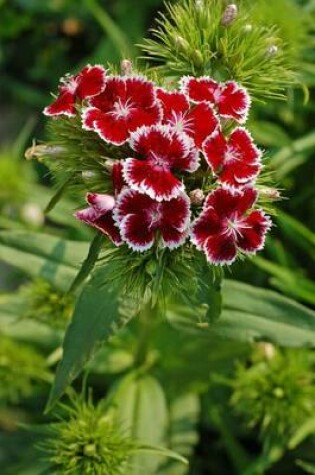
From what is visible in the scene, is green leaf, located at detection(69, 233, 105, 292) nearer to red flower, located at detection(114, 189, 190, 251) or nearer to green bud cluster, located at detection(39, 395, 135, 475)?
red flower, located at detection(114, 189, 190, 251)

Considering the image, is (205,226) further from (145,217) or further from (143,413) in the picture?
(143,413)

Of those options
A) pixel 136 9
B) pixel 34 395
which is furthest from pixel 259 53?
pixel 136 9

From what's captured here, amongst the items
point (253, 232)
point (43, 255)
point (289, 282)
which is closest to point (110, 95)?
point (253, 232)

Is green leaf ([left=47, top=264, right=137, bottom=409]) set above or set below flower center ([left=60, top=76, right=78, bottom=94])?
below

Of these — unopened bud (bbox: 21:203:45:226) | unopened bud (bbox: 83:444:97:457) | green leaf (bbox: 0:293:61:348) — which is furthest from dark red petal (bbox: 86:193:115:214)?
unopened bud (bbox: 21:203:45:226)

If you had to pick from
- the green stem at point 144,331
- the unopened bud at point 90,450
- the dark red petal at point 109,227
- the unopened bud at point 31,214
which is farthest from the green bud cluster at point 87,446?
the unopened bud at point 31,214

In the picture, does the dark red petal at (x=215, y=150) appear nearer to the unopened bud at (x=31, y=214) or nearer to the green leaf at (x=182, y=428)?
the green leaf at (x=182, y=428)
